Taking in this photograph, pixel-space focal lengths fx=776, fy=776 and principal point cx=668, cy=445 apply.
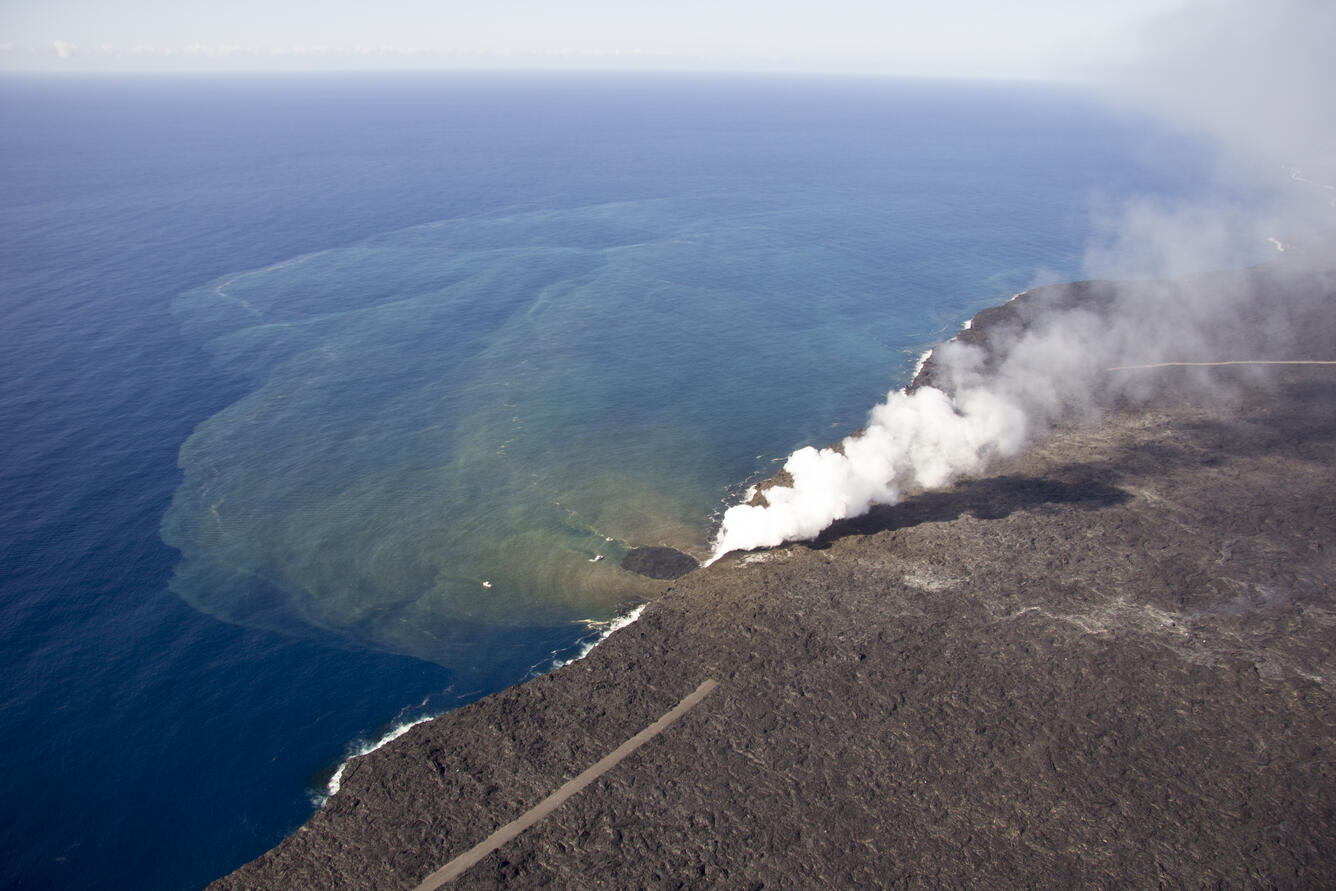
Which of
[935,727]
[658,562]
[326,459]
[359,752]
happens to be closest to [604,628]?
[658,562]

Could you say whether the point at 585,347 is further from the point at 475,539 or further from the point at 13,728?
the point at 13,728

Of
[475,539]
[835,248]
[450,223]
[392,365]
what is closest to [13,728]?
[475,539]

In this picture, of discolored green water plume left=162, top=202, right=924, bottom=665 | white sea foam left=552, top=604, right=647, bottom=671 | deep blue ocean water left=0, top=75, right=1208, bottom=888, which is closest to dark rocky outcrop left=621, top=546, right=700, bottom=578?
discolored green water plume left=162, top=202, right=924, bottom=665

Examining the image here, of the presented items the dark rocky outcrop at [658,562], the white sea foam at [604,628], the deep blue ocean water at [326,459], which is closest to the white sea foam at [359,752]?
the deep blue ocean water at [326,459]

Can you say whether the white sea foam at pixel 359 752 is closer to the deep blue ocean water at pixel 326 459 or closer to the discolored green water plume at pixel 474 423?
the deep blue ocean water at pixel 326 459

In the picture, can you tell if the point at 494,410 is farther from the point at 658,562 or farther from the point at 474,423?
the point at 658,562

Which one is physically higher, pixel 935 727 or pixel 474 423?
pixel 935 727

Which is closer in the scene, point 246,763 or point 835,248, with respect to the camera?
point 246,763
